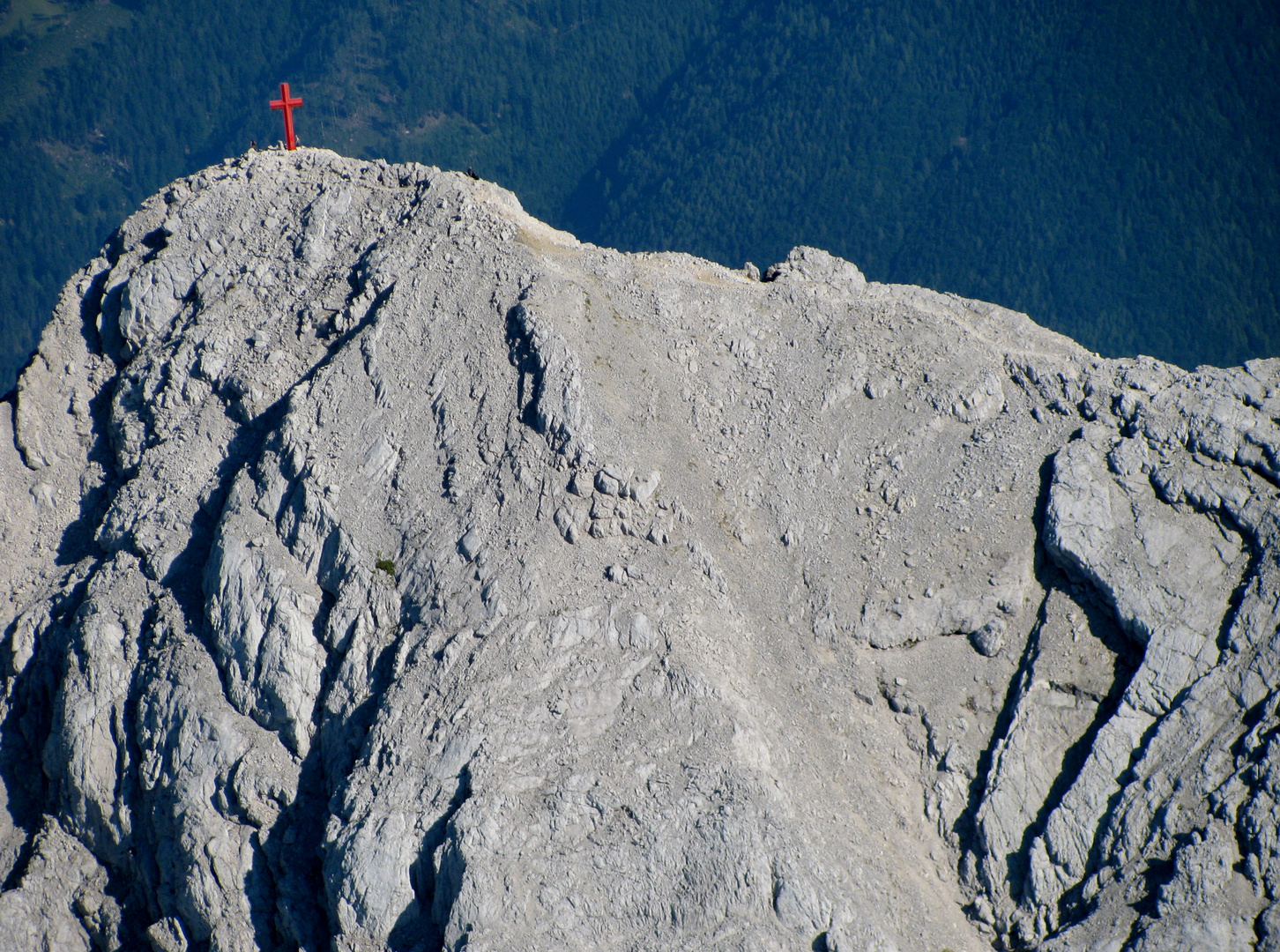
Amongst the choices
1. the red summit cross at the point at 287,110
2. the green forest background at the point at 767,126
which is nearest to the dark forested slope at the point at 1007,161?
the green forest background at the point at 767,126

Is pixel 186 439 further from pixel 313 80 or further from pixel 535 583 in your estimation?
pixel 313 80

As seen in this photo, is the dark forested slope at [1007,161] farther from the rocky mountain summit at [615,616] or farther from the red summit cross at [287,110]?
the rocky mountain summit at [615,616]

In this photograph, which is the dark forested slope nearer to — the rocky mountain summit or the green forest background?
the green forest background

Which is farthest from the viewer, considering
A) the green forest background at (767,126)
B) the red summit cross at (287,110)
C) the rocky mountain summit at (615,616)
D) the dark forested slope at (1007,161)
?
the green forest background at (767,126)

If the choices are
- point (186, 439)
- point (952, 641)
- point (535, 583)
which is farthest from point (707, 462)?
point (186, 439)

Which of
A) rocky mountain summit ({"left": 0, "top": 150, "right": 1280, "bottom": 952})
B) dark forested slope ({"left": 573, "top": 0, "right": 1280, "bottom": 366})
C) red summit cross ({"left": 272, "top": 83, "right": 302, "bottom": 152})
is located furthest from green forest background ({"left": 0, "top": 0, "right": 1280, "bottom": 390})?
rocky mountain summit ({"left": 0, "top": 150, "right": 1280, "bottom": 952})

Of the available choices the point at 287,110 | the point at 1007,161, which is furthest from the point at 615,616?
the point at 1007,161
